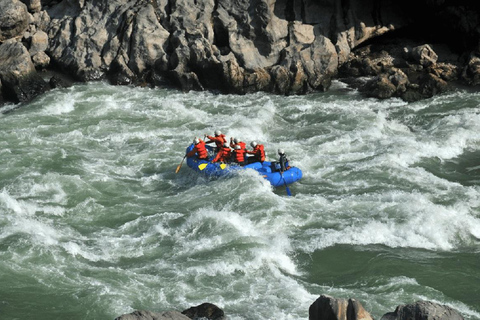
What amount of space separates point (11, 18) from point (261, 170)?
44.5 ft

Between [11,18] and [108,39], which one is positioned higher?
[11,18]

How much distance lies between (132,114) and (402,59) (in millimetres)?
9681

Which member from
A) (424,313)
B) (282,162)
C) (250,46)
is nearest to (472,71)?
(250,46)

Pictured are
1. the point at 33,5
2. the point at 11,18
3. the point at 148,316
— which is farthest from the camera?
the point at 33,5

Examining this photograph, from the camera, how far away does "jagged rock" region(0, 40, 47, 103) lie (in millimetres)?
22359

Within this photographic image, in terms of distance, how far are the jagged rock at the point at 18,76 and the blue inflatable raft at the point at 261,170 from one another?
345 inches

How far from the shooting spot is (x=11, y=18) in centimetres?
2473

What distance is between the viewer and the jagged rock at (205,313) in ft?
30.2

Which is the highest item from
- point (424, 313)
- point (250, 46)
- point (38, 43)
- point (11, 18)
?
point (11, 18)

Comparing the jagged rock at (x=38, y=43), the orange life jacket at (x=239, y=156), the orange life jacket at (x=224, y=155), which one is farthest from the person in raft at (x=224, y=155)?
the jagged rock at (x=38, y=43)

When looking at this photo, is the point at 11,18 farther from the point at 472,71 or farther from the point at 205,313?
the point at 205,313

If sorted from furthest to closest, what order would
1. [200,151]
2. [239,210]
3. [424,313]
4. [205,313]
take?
[200,151] < [239,210] < [205,313] < [424,313]

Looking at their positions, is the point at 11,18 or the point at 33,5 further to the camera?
the point at 33,5

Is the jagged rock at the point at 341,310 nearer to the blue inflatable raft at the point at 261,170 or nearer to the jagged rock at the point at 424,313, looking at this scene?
the jagged rock at the point at 424,313
